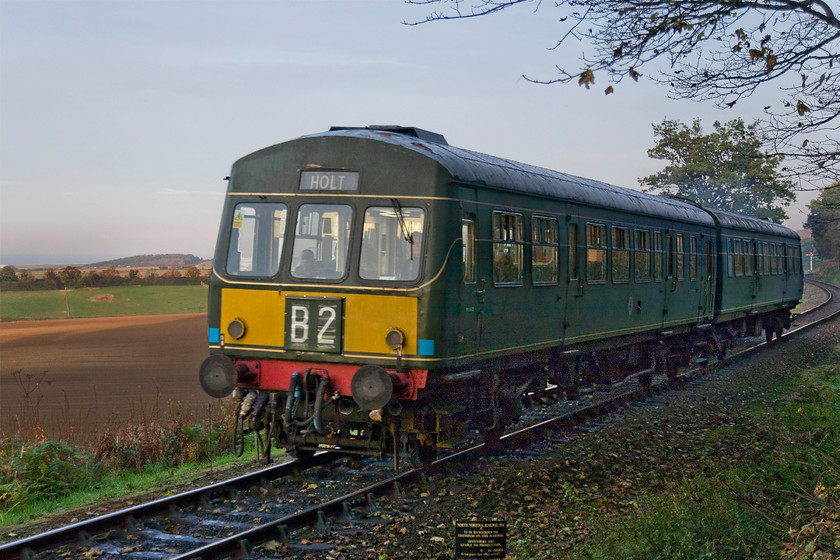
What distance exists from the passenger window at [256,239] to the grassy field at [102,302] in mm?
33095

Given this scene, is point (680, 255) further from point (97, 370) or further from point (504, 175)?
point (97, 370)

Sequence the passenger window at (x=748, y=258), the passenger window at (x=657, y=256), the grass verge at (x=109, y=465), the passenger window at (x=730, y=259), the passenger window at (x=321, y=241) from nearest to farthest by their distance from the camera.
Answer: the passenger window at (x=321, y=241) < the grass verge at (x=109, y=465) < the passenger window at (x=657, y=256) < the passenger window at (x=730, y=259) < the passenger window at (x=748, y=258)

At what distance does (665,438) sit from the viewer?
1188 cm

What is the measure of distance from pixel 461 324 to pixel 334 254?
55.9 inches

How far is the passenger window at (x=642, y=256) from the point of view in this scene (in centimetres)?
1457

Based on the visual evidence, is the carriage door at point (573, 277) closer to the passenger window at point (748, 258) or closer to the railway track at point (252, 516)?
the railway track at point (252, 516)

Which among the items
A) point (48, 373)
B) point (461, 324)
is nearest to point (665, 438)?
point (461, 324)

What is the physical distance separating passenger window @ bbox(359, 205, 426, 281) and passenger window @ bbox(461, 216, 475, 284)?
539 millimetres

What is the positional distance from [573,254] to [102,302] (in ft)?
117

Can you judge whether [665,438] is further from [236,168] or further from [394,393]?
[236,168]

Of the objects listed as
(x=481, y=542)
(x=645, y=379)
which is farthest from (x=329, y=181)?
(x=645, y=379)

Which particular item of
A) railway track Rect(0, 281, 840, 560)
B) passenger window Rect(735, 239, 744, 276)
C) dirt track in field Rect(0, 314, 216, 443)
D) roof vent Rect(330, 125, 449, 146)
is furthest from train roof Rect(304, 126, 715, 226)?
passenger window Rect(735, 239, 744, 276)

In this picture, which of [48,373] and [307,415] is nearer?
[307,415]

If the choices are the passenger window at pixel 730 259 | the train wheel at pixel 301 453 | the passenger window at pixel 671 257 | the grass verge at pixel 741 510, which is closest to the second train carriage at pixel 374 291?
the train wheel at pixel 301 453
